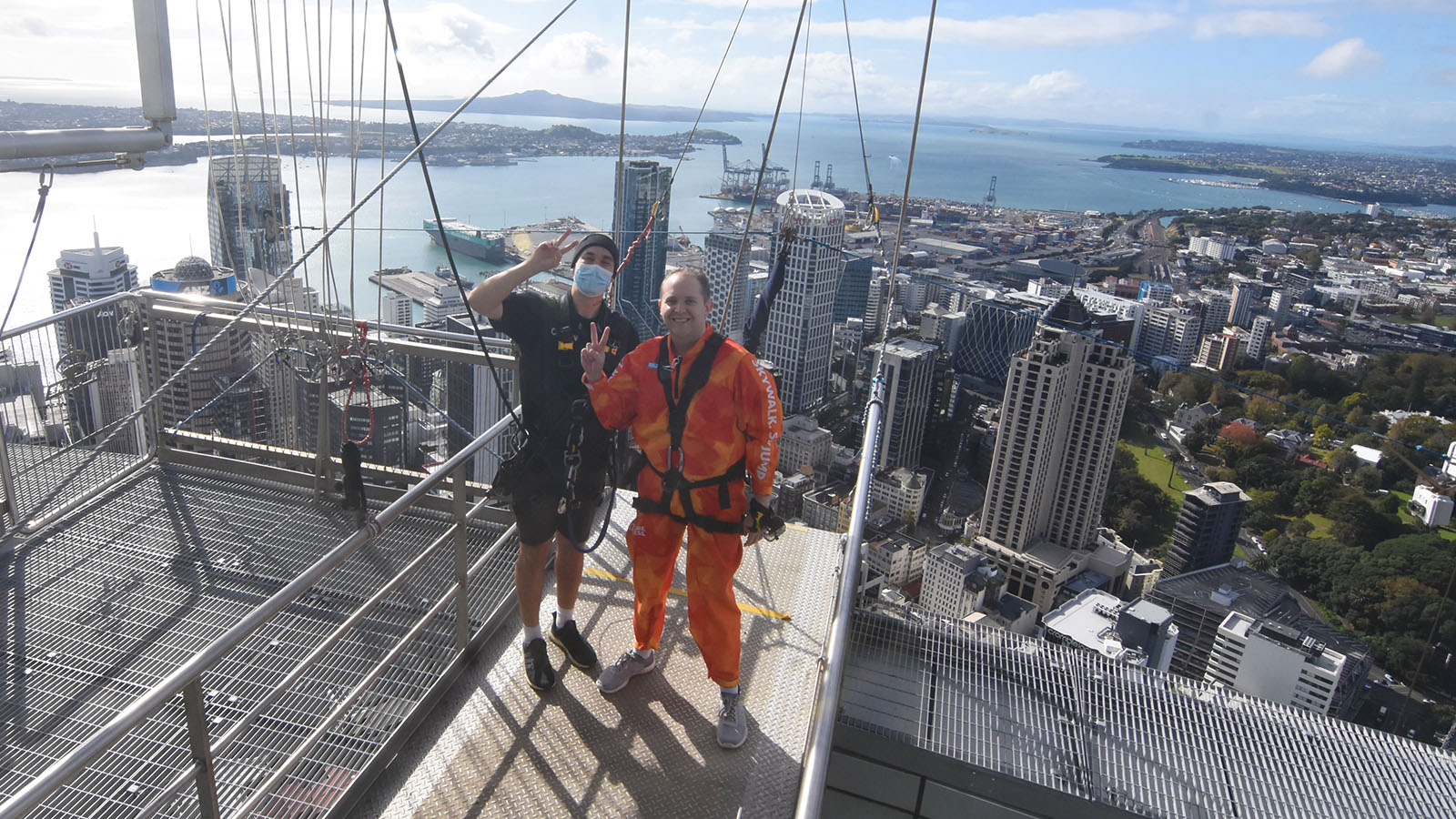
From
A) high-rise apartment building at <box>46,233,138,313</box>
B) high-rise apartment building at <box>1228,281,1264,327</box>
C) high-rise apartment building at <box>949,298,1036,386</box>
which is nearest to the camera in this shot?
high-rise apartment building at <box>46,233,138,313</box>

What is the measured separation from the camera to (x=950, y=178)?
246 feet

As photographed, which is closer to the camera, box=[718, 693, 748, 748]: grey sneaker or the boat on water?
box=[718, 693, 748, 748]: grey sneaker

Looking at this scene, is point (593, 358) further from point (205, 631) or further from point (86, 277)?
point (86, 277)

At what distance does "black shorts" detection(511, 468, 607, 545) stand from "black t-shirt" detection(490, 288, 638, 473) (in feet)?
0.12

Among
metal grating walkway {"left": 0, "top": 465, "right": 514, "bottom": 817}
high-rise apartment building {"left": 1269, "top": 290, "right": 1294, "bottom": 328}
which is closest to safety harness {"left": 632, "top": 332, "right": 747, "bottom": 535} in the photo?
metal grating walkway {"left": 0, "top": 465, "right": 514, "bottom": 817}

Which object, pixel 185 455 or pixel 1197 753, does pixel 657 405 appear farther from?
pixel 185 455

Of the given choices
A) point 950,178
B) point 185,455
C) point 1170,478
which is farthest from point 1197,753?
point 950,178

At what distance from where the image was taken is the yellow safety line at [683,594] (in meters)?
2.30

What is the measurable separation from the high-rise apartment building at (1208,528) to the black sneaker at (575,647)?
65.7 feet

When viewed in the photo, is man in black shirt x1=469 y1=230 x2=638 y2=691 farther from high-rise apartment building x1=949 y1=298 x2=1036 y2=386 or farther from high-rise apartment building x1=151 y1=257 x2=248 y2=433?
high-rise apartment building x1=949 y1=298 x2=1036 y2=386

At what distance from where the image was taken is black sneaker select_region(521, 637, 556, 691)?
190cm

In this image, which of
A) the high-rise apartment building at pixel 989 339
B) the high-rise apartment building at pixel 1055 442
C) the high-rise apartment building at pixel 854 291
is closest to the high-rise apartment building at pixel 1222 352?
the high-rise apartment building at pixel 989 339

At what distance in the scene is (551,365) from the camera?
1.81 meters

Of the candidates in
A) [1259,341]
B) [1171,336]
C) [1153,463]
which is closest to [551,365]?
[1153,463]
